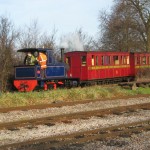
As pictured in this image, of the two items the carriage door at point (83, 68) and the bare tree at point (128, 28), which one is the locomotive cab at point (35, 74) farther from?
the bare tree at point (128, 28)

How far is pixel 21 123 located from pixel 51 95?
652 cm

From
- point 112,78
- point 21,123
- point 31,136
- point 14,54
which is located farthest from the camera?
point 112,78

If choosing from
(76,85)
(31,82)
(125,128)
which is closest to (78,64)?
(76,85)

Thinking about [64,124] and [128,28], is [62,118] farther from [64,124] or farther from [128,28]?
[128,28]

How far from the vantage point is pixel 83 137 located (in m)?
8.54

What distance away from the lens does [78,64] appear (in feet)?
80.7

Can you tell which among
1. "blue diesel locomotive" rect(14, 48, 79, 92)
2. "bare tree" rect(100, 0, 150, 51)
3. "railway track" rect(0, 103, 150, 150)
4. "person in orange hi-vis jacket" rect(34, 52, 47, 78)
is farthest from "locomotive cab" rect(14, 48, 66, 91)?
"bare tree" rect(100, 0, 150, 51)

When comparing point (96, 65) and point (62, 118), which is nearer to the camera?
point (62, 118)

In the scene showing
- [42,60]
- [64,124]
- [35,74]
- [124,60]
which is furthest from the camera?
[124,60]

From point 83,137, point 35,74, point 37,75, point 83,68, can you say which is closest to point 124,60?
point 83,68

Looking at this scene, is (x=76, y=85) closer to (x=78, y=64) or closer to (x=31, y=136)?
(x=78, y=64)

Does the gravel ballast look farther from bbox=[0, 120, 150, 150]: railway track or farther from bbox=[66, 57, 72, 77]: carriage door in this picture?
bbox=[66, 57, 72, 77]: carriage door

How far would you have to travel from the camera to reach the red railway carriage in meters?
24.4

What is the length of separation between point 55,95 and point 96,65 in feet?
27.7
